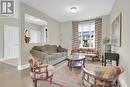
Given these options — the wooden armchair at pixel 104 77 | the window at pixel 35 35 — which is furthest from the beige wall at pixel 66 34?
the wooden armchair at pixel 104 77

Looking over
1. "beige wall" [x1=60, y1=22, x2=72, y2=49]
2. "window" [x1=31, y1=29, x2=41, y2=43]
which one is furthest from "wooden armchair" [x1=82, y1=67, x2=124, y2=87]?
"window" [x1=31, y1=29, x2=41, y2=43]

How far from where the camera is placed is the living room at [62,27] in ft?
11.3

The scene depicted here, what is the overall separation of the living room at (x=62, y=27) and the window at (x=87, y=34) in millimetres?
72

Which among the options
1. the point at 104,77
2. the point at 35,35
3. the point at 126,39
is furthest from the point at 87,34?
the point at 104,77

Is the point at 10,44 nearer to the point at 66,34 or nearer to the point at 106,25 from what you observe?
the point at 66,34

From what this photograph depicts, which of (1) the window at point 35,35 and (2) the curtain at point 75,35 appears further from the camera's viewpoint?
(1) the window at point 35,35

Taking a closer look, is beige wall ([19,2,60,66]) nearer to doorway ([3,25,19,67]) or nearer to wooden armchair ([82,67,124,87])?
doorway ([3,25,19,67])

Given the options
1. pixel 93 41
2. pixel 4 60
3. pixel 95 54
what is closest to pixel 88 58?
pixel 95 54

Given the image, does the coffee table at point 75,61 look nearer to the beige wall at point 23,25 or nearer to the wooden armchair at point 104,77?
the beige wall at point 23,25

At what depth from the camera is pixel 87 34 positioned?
820 centimetres

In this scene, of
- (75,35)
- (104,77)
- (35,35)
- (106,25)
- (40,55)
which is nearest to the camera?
(104,77)

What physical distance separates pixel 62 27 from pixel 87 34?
2.02 meters

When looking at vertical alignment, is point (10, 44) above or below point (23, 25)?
below

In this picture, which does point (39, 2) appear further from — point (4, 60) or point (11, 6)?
point (4, 60)
